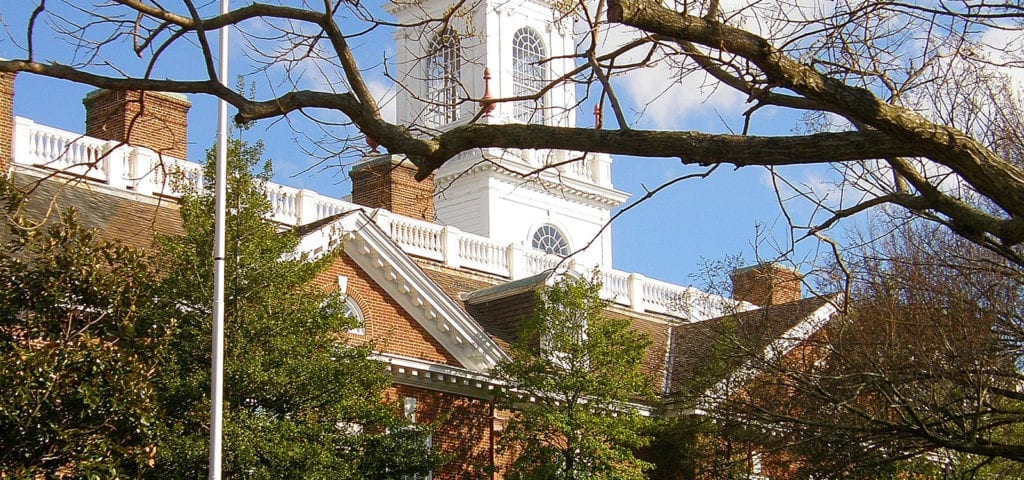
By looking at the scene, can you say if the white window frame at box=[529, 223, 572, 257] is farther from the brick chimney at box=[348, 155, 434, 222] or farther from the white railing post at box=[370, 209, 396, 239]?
the white railing post at box=[370, 209, 396, 239]

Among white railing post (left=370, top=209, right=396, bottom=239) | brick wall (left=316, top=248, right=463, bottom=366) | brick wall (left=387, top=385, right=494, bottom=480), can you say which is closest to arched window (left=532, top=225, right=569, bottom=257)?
white railing post (left=370, top=209, right=396, bottom=239)

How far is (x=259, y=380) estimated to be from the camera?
68.1 ft

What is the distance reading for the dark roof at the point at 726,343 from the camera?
81.4ft

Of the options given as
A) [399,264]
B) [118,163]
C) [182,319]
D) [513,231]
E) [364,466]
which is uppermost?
[513,231]

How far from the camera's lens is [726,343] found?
81.6 ft

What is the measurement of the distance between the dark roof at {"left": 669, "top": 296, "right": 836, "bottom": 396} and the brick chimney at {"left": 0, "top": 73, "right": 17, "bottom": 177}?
1179 cm

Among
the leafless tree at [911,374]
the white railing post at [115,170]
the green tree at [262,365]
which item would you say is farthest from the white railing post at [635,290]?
the green tree at [262,365]

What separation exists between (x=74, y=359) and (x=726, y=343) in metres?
11.1

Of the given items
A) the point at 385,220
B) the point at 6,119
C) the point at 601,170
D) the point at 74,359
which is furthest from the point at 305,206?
the point at 601,170

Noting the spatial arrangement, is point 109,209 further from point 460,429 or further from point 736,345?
point 736,345

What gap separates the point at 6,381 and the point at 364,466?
6.65 m

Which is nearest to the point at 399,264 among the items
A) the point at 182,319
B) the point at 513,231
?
the point at 182,319

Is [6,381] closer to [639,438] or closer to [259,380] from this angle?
[259,380]

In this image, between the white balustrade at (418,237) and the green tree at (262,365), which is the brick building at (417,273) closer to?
the white balustrade at (418,237)
